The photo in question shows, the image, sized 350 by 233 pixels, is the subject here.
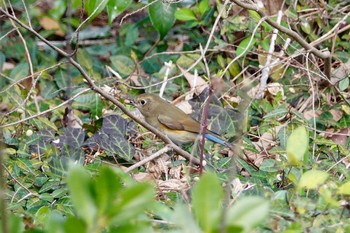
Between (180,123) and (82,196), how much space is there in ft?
12.0

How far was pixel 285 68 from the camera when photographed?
18.8 ft

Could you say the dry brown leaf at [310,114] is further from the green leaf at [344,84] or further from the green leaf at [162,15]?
the green leaf at [162,15]

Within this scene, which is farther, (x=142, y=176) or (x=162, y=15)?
(x=162, y=15)

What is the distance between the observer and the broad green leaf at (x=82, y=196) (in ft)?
6.21

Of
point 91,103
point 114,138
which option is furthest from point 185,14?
point 114,138

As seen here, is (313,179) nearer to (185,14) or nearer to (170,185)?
(170,185)

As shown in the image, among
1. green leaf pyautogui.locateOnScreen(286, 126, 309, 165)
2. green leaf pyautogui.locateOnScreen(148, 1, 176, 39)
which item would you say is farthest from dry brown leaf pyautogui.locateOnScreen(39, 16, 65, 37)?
green leaf pyautogui.locateOnScreen(286, 126, 309, 165)

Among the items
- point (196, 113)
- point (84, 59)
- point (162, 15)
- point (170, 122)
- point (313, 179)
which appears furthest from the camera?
point (84, 59)

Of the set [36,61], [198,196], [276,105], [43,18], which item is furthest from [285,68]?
[198,196]

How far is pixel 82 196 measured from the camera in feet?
6.24

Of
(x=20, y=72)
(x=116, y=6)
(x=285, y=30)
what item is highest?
(x=285, y=30)

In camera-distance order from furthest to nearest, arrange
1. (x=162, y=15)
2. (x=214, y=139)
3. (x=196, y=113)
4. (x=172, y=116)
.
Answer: (x=162, y=15)
(x=172, y=116)
(x=196, y=113)
(x=214, y=139)

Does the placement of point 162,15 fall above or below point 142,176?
above

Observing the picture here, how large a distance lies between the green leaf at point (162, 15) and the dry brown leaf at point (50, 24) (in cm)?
172
